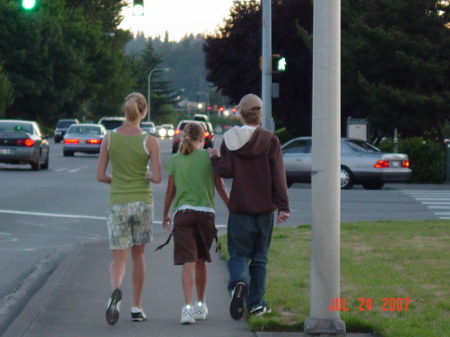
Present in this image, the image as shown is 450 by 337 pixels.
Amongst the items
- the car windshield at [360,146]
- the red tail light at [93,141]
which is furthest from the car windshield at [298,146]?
the red tail light at [93,141]

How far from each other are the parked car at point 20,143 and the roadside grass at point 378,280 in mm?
16695

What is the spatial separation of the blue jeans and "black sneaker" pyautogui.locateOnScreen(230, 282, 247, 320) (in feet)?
0.32

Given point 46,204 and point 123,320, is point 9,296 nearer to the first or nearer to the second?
point 123,320

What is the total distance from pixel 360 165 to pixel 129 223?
1741cm

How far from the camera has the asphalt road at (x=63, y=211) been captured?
10516 millimetres

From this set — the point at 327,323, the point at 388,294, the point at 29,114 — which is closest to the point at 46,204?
the point at 388,294

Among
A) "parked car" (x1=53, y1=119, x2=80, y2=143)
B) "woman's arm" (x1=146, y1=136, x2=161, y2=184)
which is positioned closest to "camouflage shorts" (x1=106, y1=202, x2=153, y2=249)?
"woman's arm" (x1=146, y1=136, x2=161, y2=184)

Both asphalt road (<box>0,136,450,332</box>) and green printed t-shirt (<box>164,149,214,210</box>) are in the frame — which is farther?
asphalt road (<box>0,136,450,332</box>)

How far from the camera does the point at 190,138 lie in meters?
7.05

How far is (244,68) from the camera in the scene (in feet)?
141

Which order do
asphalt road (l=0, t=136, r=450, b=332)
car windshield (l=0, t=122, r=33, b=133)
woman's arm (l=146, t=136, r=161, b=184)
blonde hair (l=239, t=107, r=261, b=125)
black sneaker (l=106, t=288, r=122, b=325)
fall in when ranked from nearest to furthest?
1. black sneaker (l=106, t=288, r=122, b=325)
2. woman's arm (l=146, t=136, r=161, b=184)
3. blonde hair (l=239, t=107, r=261, b=125)
4. asphalt road (l=0, t=136, r=450, b=332)
5. car windshield (l=0, t=122, r=33, b=133)

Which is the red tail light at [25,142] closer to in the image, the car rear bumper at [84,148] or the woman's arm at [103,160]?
the car rear bumper at [84,148]

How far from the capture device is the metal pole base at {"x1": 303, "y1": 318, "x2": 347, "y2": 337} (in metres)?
6.42

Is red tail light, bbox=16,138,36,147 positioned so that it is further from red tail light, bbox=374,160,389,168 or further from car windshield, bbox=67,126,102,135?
car windshield, bbox=67,126,102,135
